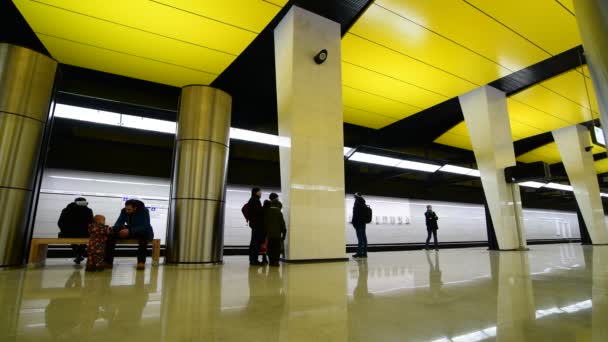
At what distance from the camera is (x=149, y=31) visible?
7.30m

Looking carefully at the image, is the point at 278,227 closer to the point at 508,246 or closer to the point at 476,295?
the point at 476,295

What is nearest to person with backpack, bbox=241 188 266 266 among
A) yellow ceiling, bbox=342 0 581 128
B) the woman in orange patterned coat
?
the woman in orange patterned coat

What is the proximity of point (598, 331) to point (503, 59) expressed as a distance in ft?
29.9

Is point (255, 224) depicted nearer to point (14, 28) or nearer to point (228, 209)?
point (228, 209)

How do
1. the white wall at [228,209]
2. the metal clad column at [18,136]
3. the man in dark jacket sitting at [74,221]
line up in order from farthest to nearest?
the white wall at [228,209]
the man in dark jacket sitting at [74,221]
the metal clad column at [18,136]

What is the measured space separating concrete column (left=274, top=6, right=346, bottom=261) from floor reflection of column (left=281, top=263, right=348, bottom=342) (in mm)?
2708

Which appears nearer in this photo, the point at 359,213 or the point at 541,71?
the point at 359,213

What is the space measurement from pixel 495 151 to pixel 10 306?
40.5 ft

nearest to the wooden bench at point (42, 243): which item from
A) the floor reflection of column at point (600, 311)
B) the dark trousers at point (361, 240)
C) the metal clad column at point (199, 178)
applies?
the metal clad column at point (199, 178)

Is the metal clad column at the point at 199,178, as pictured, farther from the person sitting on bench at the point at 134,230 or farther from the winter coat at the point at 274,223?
the winter coat at the point at 274,223

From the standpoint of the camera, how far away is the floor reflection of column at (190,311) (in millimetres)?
1693

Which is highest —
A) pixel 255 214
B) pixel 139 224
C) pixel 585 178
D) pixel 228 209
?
pixel 585 178

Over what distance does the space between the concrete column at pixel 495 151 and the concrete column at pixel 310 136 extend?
6.13 m

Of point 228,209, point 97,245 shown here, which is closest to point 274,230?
point 97,245
